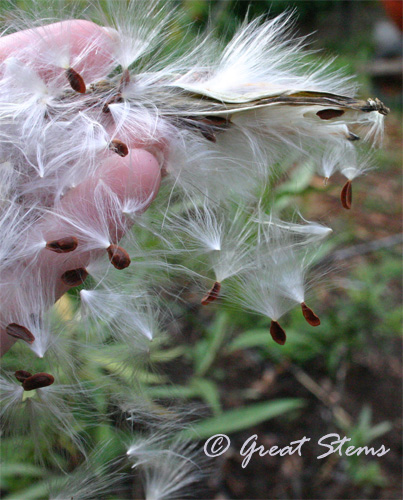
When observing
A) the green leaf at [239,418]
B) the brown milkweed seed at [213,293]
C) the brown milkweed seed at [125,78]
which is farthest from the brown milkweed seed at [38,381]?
the green leaf at [239,418]

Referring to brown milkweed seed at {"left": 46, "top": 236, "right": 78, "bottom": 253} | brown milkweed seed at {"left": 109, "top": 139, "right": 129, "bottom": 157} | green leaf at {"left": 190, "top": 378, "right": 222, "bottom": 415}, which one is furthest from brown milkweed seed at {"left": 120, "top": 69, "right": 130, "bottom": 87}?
green leaf at {"left": 190, "top": 378, "right": 222, "bottom": 415}

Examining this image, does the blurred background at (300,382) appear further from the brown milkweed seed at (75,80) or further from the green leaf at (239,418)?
Result: the brown milkweed seed at (75,80)

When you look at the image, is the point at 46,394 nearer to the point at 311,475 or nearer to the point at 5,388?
the point at 5,388

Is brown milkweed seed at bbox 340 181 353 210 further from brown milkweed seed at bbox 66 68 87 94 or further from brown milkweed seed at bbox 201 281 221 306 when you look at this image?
brown milkweed seed at bbox 66 68 87 94

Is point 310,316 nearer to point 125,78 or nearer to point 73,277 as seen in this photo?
point 73,277

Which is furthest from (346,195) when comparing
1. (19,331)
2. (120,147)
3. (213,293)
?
(19,331)

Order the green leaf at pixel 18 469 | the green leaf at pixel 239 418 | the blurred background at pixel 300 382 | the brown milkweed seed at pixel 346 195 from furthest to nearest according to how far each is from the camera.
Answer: the blurred background at pixel 300 382 < the green leaf at pixel 239 418 < the green leaf at pixel 18 469 < the brown milkweed seed at pixel 346 195

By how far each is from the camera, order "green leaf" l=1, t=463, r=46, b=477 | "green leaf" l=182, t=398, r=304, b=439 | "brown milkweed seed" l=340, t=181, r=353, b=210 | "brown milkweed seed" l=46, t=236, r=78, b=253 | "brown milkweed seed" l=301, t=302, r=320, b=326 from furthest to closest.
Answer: "green leaf" l=182, t=398, r=304, b=439, "green leaf" l=1, t=463, r=46, b=477, "brown milkweed seed" l=340, t=181, r=353, b=210, "brown milkweed seed" l=301, t=302, r=320, b=326, "brown milkweed seed" l=46, t=236, r=78, b=253
